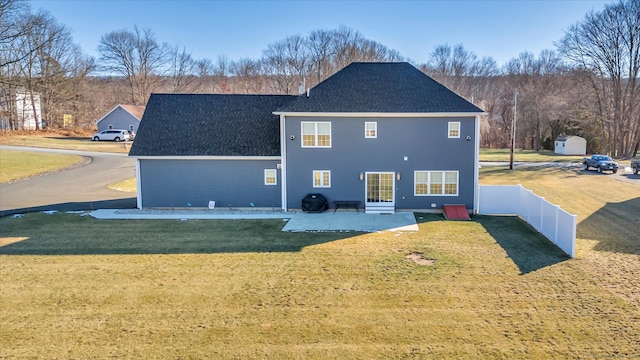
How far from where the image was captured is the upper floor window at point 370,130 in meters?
20.5

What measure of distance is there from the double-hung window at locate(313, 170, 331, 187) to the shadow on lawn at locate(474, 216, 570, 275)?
717 cm

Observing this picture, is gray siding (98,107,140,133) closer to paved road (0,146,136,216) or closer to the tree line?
the tree line

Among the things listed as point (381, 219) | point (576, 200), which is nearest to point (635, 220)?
point (576, 200)

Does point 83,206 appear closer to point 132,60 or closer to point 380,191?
point 380,191

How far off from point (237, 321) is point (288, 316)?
1.17 metres

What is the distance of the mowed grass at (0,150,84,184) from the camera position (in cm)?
3061

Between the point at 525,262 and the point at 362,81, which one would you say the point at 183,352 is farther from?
the point at 362,81

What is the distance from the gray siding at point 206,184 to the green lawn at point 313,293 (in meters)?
3.54

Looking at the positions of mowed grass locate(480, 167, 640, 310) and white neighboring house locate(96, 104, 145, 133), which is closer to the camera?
mowed grass locate(480, 167, 640, 310)

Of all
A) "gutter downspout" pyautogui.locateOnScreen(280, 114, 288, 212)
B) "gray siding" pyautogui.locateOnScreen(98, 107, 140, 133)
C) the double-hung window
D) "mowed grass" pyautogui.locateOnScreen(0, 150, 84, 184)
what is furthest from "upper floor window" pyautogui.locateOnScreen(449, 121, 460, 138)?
"gray siding" pyautogui.locateOnScreen(98, 107, 140, 133)

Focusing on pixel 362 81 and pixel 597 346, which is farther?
pixel 362 81

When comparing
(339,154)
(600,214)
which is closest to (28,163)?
(339,154)

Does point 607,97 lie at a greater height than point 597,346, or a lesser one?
greater

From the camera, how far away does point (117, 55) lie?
2623 inches
